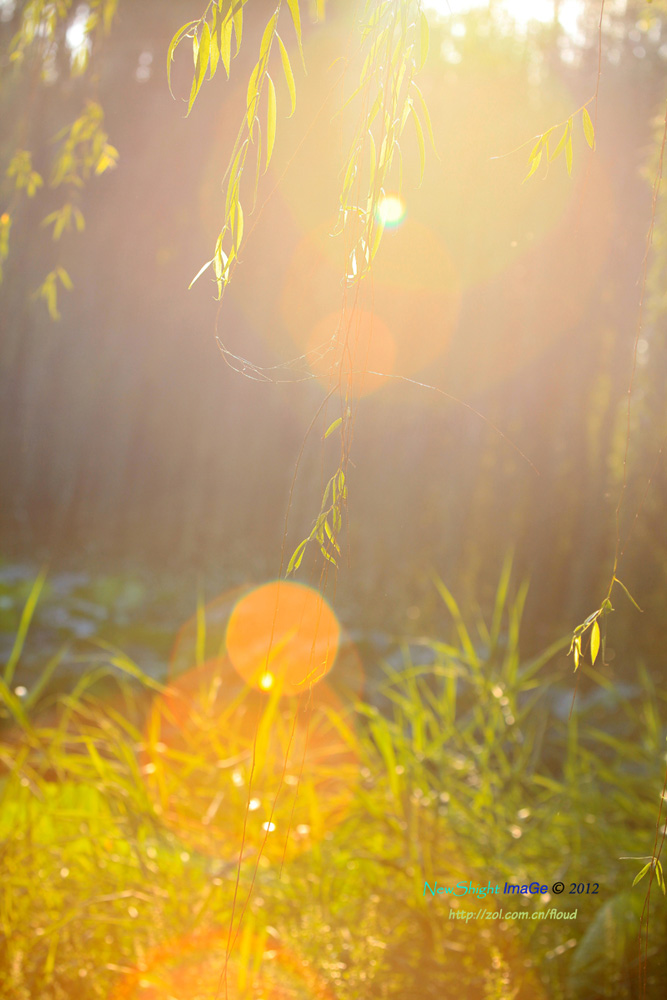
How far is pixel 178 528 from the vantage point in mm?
5445

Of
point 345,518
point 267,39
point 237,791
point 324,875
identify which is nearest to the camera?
point 267,39

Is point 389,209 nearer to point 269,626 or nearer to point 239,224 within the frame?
point 239,224

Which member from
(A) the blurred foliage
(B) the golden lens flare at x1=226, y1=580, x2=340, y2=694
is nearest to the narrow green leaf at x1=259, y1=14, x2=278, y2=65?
(A) the blurred foliage

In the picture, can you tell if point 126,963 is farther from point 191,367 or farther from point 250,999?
point 191,367

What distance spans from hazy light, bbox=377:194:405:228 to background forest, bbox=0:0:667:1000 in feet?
0.18

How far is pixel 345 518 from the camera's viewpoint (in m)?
1.16

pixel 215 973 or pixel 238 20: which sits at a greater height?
pixel 238 20

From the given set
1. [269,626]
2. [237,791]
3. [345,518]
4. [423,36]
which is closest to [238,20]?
[423,36]

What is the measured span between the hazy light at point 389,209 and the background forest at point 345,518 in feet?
0.18

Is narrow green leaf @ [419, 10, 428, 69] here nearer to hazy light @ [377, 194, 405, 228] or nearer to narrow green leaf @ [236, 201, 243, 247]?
hazy light @ [377, 194, 405, 228]

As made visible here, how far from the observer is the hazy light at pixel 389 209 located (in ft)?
2.92

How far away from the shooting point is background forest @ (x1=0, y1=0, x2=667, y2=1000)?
149cm

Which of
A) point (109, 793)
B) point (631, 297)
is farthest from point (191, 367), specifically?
point (109, 793)

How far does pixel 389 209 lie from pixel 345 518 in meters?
0.47
